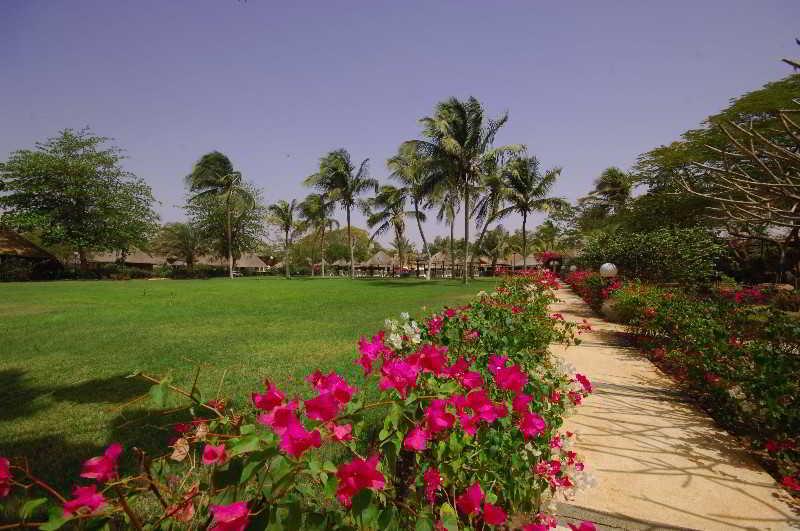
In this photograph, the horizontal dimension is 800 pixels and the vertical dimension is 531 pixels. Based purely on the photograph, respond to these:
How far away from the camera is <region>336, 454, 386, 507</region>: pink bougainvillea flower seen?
2.86 feet

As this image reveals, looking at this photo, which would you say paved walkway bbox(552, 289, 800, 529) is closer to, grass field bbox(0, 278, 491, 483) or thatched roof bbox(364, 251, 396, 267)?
grass field bbox(0, 278, 491, 483)

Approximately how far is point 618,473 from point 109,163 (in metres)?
46.5

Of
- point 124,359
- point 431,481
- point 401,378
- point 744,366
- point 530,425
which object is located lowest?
point 124,359

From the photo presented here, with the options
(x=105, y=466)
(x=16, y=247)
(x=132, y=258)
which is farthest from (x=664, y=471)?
(x=132, y=258)

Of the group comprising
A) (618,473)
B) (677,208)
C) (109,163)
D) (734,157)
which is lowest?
(618,473)

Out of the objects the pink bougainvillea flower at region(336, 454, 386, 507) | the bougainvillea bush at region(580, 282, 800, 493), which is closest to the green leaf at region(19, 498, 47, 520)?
the pink bougainvillea flower at region(336, 454, 386, 507)

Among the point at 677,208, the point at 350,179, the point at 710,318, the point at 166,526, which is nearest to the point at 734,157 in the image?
the point at 710,318

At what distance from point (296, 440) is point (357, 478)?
6.6 inches

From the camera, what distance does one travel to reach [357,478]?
0.89m

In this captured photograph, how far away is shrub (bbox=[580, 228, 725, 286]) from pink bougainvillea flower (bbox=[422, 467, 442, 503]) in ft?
35.4

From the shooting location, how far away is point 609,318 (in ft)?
31.5

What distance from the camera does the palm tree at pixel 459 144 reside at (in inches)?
858

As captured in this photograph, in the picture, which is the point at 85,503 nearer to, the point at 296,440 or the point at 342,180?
the point at 296,440

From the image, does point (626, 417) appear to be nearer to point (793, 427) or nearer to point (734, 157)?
point (793, 427)
